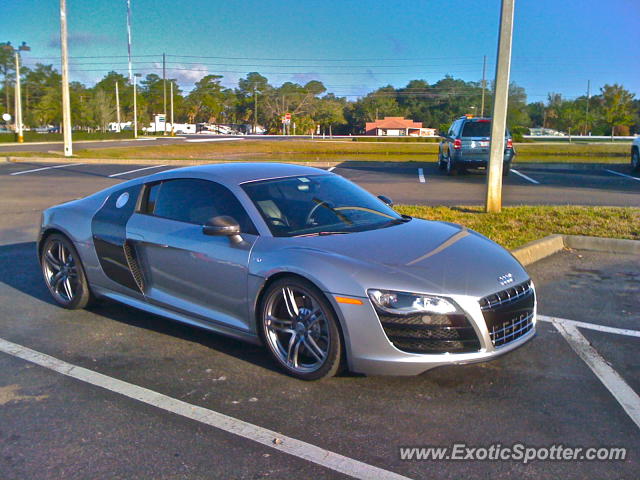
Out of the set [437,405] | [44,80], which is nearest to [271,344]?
[437,405]

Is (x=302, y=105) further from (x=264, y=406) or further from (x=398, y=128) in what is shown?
(x=264, y=406)

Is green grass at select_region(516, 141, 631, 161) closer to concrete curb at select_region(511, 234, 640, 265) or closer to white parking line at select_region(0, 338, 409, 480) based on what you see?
concrete curb at select_region(511, 234, 640, 265)

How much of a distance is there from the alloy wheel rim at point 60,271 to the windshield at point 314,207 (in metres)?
2.06

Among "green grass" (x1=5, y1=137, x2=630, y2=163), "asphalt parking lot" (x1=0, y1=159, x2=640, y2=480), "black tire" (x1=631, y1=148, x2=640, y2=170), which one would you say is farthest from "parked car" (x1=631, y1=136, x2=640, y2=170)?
"asphalt parking lot" (x1=0, y1=159, x2=640, y2=480)

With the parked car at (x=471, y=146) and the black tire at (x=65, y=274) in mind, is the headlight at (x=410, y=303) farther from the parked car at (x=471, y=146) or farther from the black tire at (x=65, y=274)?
the parked car at (x=471, y=146)

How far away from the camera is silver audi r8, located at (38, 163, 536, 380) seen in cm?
404

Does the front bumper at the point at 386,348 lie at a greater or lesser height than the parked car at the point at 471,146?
lesser

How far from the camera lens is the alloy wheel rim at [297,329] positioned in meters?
4.32

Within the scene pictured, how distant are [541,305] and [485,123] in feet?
46.2

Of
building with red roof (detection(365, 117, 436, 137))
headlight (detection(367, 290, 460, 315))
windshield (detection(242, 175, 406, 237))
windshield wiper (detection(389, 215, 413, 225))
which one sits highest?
building with red roof (detection(365, 117, 436, 137))

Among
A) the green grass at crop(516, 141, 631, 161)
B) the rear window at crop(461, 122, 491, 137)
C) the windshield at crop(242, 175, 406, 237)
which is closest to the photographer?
the windshield at crop(242, 175, 406, 237)

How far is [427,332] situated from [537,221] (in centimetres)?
636

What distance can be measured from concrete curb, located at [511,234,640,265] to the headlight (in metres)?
4.30

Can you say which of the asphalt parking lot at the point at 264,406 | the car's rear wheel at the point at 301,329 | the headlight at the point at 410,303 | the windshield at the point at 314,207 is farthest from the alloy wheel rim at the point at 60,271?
the headlight at the point at 410,303
